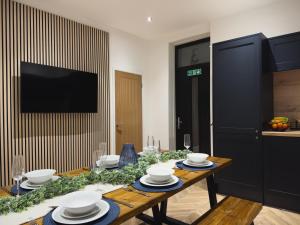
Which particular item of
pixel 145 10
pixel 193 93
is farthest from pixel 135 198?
pixel 193 93

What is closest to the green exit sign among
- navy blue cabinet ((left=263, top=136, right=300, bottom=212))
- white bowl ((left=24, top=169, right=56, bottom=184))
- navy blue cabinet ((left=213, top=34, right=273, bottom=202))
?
navy blue cabinet ((left=213, top=34, right=273, bottom=202))

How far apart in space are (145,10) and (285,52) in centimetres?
228

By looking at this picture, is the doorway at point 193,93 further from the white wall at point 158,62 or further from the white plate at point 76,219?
A: the white plate at point 76,219

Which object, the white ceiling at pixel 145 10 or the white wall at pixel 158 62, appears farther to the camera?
the white wall at pixel 158 62

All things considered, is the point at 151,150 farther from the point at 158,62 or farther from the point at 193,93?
the point at 158,62

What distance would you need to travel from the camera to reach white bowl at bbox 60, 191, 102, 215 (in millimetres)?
1089

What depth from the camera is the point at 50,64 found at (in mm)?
3559

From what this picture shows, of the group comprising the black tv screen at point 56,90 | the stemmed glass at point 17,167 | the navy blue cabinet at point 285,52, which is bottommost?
the stemmed glass at point 17,167

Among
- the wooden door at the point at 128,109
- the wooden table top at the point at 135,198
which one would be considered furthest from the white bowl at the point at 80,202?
the wooden door at the point at 128,109

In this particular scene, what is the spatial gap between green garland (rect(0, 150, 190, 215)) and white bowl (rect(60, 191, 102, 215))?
25cm

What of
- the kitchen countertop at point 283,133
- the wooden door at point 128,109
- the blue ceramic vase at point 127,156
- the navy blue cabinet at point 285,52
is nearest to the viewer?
the blue ceramic vase at point 127,156

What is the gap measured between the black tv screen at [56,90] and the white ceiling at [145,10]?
1.03 metres

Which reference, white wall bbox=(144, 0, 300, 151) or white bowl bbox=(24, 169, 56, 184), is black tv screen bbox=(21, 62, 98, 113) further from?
white bowl bbox=(24, 169, 56, 184)

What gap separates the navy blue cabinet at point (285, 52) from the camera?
3.03m
